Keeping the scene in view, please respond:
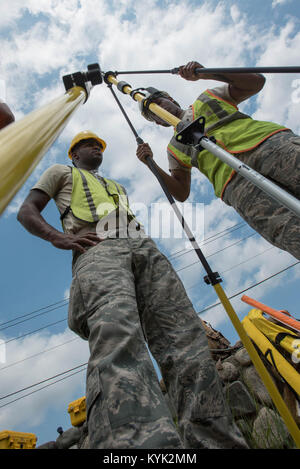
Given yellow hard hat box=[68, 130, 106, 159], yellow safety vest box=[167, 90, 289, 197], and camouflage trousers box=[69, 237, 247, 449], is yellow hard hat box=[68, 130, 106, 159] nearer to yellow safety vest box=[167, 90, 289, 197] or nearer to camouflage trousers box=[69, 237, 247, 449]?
yellow safety vest box=[167, 90, 289, 197]

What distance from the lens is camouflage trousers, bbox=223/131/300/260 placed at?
1733 millimetres

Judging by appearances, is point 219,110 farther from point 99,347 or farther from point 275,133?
point 99,347

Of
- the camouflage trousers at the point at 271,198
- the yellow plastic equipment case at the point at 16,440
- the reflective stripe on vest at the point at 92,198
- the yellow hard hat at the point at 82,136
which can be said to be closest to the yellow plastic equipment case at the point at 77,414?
the yellow plastic equipment case at the point at 16,440

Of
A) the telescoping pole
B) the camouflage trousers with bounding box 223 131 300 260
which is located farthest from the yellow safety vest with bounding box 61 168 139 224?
the camouflage trousers with bounding box 223 131 300 260

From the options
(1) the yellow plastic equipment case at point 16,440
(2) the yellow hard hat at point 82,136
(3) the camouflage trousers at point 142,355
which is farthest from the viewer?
(1) the yellow plastic equipment case at point 16,440

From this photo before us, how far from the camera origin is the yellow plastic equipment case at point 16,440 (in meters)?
5.48

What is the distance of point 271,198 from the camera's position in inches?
74.0

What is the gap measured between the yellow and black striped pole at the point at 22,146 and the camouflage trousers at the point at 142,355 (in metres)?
0.83

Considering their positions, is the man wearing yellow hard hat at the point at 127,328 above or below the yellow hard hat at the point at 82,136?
below

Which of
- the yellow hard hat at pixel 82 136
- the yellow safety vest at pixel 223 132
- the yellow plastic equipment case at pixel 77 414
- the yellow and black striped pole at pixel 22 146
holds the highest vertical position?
the yellow hard hat at pixel 82 136

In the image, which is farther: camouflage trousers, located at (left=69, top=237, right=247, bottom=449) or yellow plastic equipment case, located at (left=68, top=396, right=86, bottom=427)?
yellow plastic equipment case, located at (left=68, top=396, right=86, bottom=427)

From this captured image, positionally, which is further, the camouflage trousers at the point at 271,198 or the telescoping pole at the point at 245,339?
the camouflage trousers at the point at 271,198

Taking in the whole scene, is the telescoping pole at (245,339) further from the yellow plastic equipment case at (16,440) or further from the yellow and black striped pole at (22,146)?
the yellow plastic equipment case at (16,440)

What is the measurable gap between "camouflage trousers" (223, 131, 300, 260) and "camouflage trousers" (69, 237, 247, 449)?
2.18ft
